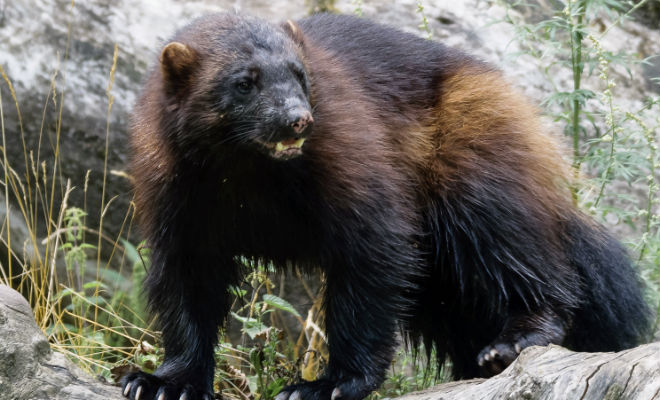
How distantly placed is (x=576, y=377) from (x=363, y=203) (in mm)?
1473

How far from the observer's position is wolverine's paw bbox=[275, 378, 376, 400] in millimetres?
4121

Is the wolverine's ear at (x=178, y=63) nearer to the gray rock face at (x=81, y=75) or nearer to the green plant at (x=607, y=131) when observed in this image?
the green plant at (x=607, y=131)

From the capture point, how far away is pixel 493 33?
7305mm

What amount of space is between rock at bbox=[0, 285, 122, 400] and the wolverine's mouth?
3.70ft

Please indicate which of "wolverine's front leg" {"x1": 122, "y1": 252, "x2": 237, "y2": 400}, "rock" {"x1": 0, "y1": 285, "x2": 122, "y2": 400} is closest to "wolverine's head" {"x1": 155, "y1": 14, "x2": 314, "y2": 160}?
"wolverine's front leg" {"x1": 122, "y1": 252, "x2": 237, "y2": 400}

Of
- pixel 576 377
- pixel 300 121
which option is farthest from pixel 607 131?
pixel 576 377

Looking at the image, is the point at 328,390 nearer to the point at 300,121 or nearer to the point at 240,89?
the point at 300,121

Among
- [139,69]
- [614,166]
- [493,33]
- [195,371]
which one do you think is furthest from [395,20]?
[195,371]

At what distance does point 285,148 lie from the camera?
3.70 metres

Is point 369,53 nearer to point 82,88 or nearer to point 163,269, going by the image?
point 163,269

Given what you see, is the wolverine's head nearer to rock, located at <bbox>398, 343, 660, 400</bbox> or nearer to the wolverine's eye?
the wolverine's eye

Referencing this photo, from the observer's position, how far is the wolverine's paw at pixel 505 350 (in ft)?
14.4

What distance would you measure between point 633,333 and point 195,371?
2.27 metres

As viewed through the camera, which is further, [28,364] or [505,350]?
[505,350]
